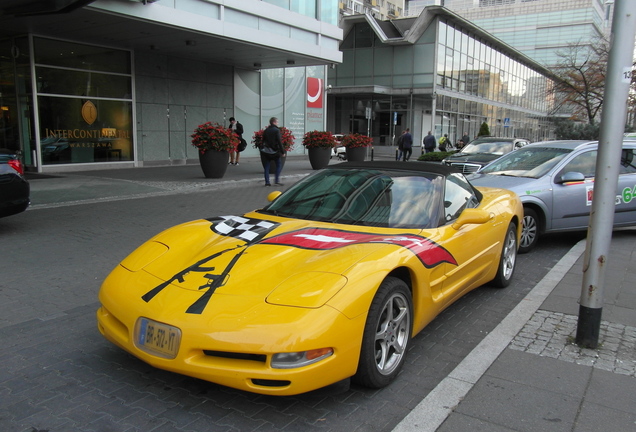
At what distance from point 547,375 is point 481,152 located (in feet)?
40.5

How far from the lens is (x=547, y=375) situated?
3541 mm

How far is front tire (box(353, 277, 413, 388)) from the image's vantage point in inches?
121

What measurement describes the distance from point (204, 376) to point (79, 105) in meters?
16.4

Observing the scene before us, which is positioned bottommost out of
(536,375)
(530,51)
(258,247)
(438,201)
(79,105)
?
(536,375)

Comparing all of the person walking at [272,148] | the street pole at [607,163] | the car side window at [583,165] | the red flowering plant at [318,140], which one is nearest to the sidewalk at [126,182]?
the person walking at [272,148]

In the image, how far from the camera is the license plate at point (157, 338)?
112 inches


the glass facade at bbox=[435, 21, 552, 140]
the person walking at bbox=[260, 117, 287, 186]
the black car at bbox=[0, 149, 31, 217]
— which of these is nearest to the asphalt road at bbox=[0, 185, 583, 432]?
the black car at bbox=[0, 149, 31, 217]

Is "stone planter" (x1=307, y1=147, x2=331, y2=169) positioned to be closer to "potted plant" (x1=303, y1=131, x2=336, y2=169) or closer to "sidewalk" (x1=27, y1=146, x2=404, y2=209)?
"potted plant" (x1=303, y1=131, x2=336, y2=169)

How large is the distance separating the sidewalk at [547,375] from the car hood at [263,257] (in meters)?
0.96

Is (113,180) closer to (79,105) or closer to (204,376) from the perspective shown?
(79,105)

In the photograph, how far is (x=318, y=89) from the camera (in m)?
26.9

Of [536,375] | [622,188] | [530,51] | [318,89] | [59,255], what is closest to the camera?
[536,375]

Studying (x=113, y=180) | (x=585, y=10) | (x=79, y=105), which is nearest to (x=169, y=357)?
(x=113, y=180)

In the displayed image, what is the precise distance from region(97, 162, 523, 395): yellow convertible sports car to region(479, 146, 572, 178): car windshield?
3582 millimetres
